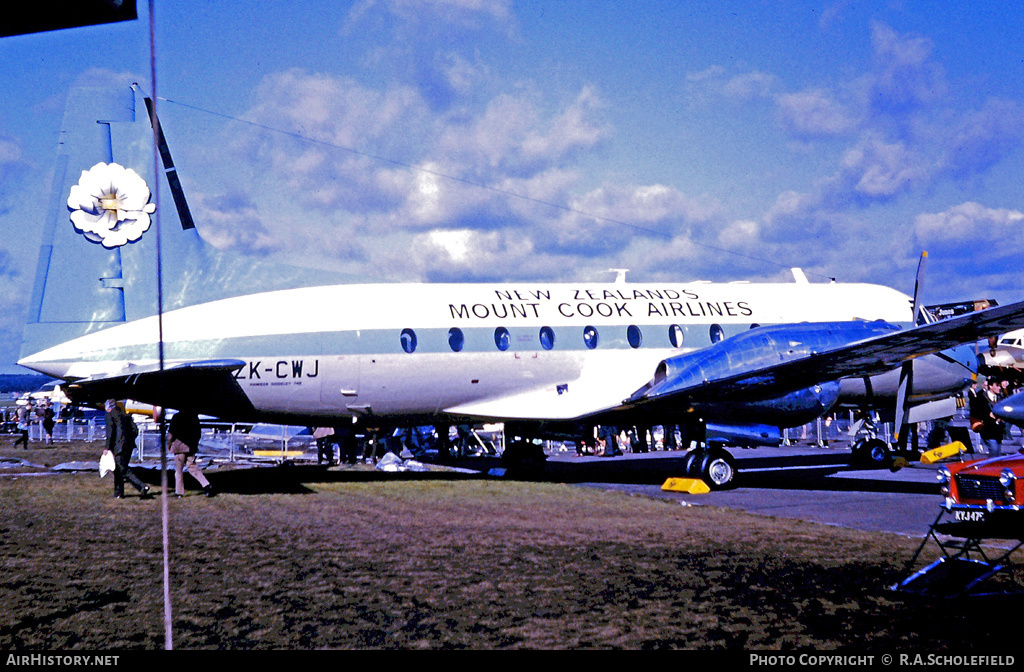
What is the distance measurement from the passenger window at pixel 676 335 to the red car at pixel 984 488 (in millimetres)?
10695

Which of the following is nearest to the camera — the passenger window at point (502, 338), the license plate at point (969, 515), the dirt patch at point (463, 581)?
the dirt patch at point (463, 581)

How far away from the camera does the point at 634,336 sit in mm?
18406

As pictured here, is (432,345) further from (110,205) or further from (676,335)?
(110,205)

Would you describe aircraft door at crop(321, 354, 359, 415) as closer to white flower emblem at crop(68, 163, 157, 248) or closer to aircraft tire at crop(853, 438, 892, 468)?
white flower emblem at crop(68, 163, 157, 248)

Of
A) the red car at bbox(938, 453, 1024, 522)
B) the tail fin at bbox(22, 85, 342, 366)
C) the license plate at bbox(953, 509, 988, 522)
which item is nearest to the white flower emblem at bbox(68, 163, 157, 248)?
the tail fin at bbox(22, 85, 342, 366)

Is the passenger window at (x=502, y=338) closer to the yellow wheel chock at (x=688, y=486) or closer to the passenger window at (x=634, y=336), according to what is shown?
the passenger window at (x=634, y=336)

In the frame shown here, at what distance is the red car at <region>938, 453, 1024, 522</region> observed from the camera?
736 centimetres

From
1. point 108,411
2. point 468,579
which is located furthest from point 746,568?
point 108,411

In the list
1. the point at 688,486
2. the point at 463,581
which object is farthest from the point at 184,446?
the point at 463,581

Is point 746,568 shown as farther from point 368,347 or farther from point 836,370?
point 368,347

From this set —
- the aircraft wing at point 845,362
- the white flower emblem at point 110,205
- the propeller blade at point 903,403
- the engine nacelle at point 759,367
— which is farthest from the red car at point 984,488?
the white flower emblem at point 110,205

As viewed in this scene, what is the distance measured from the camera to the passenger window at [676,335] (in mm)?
18656

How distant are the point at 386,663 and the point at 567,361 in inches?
498

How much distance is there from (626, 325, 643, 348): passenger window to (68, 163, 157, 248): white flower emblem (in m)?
9.81
